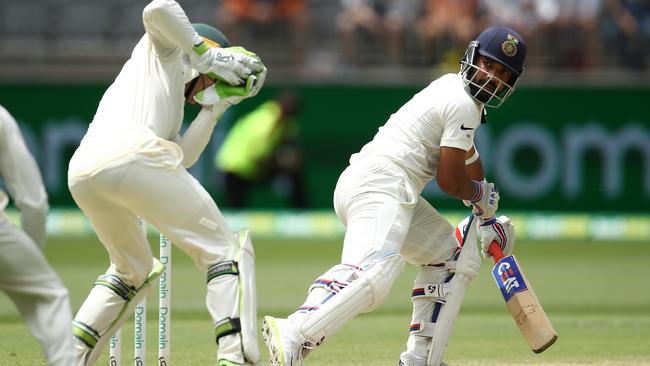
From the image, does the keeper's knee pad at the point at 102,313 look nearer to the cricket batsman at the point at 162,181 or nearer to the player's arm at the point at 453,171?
the cricket batsman at the point at 162,181

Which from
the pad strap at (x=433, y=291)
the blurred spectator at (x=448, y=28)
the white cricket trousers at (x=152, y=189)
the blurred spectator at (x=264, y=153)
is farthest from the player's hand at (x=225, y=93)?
the blurred spectator at (x=448, y=28)

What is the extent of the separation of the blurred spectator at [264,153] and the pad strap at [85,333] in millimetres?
8840

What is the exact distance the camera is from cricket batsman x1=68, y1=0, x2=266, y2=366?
161 inches

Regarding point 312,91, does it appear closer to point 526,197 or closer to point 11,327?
point 526,197

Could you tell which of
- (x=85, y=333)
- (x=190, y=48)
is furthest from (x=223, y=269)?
(x=190, y=48)

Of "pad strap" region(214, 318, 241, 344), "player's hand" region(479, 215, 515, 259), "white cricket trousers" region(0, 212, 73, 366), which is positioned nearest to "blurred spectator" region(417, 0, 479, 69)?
"player's hand" region(479, 215, 515, 259)

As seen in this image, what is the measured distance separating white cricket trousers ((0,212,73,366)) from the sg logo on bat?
84.0 inches

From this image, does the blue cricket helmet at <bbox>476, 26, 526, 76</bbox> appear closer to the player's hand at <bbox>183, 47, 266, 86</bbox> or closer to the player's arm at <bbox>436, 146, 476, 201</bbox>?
the player's arm at <bbox>436, 146, 476, 201</bbox>

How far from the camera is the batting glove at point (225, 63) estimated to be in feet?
14.0

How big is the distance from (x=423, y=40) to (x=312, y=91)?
1782 mm

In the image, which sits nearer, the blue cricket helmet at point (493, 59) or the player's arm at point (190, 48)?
the player's arm at point (190, 48)

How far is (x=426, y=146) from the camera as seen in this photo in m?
5.01

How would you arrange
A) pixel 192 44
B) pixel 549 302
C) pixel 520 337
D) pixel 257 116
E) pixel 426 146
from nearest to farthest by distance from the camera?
pixel 192 44 → pixel 426 146 → pixel 520 337 → pixel 549 302 → pixel 257 116

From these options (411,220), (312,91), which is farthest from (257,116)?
(411,220)
